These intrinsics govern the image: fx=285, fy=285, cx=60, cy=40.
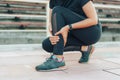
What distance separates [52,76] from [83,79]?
0.53 ft

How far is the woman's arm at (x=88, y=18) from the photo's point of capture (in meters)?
1.57

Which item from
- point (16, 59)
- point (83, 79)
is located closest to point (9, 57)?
point (16, 59)

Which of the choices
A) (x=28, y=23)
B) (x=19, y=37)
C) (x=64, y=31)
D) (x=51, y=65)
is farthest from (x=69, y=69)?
(x=28, y=23)

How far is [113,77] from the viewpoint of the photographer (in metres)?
1.45

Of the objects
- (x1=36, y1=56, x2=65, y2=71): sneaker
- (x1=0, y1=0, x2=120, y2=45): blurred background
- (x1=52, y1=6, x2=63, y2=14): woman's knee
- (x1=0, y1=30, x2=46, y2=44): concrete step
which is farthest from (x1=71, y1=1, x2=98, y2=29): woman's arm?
(x1=0, y1=30, x2=46, y2=44): concrete step

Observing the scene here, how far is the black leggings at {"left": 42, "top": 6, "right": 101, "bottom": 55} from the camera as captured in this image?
5.16ft

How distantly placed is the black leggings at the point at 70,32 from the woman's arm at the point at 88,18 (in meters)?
0.03

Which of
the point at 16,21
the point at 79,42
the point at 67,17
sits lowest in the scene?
the point at 16,21

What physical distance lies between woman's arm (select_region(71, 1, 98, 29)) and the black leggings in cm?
3

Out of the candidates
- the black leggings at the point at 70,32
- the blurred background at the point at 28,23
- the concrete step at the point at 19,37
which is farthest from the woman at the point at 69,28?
the concrete step at the point at 19,37

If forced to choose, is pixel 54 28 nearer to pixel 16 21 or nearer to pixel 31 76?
pixel 31 76

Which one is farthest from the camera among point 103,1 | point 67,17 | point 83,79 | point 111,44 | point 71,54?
point 103,1

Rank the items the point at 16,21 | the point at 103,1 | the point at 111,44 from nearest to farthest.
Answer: the point at 111,44 → the point at 16,21 → the point at 103,1

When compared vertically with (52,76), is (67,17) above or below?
above
